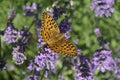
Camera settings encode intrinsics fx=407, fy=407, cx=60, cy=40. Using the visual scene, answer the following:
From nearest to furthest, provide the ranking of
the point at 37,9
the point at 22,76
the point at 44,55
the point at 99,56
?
the point at 44,55 < the point at 99,56 < the point at 37,9 < the point at 22,76

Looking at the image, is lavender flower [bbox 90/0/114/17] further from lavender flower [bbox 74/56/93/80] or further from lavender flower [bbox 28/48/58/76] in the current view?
lavender flower [bbox 28/48/58/76]

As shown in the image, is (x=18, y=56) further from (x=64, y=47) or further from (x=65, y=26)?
(x=64, y=47)

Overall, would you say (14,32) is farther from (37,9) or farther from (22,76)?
(22,76)

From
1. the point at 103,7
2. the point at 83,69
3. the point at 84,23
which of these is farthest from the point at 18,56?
the point at 84,23

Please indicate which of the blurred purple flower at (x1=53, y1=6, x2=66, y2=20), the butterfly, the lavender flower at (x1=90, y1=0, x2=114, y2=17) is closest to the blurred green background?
the lavender flower at (x1=90, y1=0, x2=114, y2=17)

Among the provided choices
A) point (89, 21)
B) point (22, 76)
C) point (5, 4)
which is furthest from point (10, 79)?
point (89, 21)

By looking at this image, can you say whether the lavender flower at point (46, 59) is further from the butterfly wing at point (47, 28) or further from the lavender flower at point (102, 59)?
the lavender flower at point (102, 59)

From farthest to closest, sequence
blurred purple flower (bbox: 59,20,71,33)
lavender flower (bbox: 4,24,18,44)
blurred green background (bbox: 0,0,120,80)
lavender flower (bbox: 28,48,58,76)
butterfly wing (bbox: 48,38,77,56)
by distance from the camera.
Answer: blurred green background (bbox: 0,0,120,80) < lavender flower (bbox: 4,24,18,44) < blurred purple flower (bbox: 59,20,71,33) < lavender flower (bbox: 28,48,58,76) < butterfly wing (bbox: 48,38,77,56)
